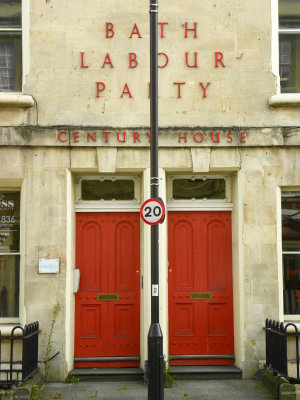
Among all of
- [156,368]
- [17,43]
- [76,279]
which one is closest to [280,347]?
[156,368]

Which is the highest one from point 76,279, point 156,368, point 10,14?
point 10,14

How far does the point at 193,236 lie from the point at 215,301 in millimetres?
1133

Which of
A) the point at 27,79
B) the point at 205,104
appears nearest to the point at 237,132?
the point at 205,104

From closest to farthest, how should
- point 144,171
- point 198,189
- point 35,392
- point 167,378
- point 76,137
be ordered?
point 35,392 < point 167,378 < point 76,137 < point 144,171 < point 198,189

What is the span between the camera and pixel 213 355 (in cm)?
900

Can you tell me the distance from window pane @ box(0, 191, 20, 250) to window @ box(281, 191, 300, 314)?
14.3 feet

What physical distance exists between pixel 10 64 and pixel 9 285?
3.67 metres

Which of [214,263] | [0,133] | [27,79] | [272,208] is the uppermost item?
[27,79]

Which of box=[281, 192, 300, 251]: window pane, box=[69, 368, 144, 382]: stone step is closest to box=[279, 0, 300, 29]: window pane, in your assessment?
box=[281, 192, 300, 251]: window pane

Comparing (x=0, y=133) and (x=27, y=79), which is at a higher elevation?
(x=27, y=79)

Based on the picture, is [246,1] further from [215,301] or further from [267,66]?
[215,301]

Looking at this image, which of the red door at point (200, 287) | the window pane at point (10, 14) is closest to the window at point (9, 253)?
the red door at point (200, 287)

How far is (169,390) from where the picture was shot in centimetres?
808

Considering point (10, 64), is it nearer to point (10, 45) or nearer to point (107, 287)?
point (10, 45)
